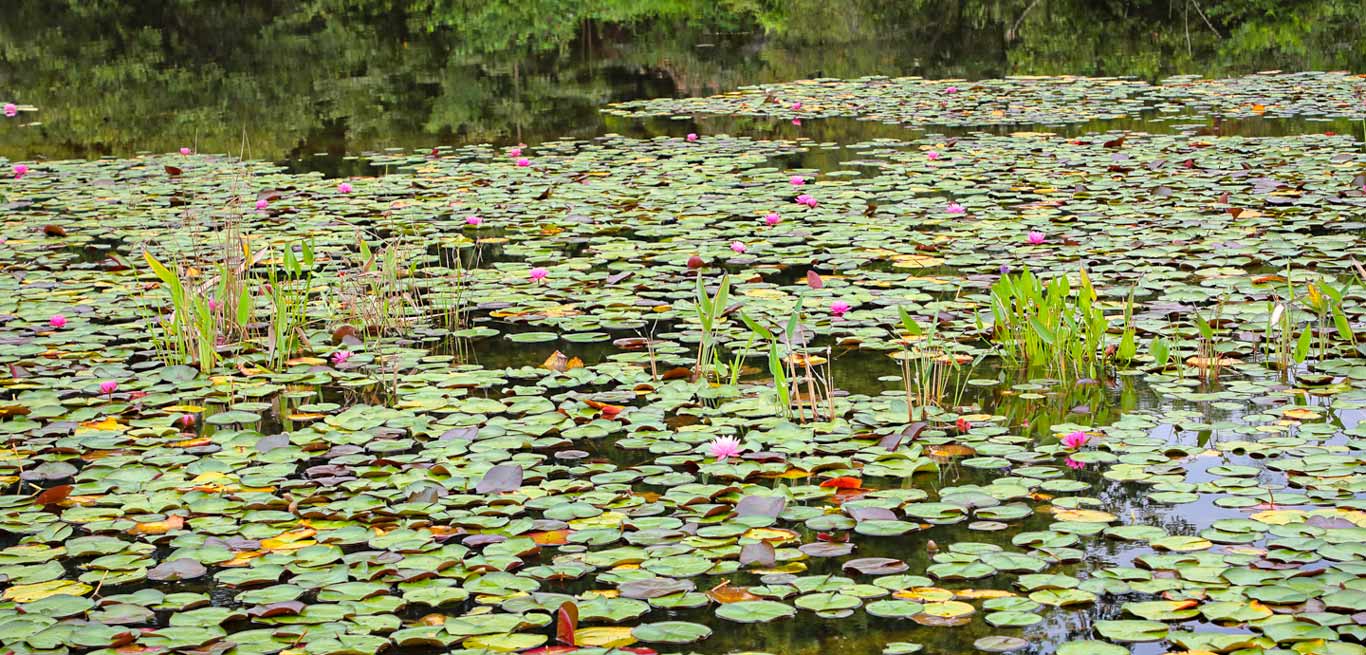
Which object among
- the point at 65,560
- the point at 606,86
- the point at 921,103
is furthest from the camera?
the point at 606,86

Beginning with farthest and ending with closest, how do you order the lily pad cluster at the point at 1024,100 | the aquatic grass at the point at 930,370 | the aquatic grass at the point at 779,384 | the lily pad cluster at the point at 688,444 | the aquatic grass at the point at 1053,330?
the lily pad cluster at the point at 1024,100 → the aquatic grass at the point at 1053,330 → the aquatic grass at the point at 930,370 → the aquatic grass at the point at 779,384 → the lily pad cluster at the point at 688,444

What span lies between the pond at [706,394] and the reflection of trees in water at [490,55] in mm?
1371

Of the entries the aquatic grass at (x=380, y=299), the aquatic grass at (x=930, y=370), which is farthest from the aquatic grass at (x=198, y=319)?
the aquatic grass at (x=930, y=370)

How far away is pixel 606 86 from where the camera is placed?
11516 millimetres

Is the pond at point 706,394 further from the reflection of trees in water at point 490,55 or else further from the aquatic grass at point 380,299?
the reflection of trees in water at point 490,55

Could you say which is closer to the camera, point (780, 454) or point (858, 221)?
point (780, 454)

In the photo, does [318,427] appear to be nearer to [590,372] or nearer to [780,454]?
[590,372]

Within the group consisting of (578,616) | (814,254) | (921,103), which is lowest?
(578,616)

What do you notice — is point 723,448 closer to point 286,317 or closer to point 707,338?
point 707,338

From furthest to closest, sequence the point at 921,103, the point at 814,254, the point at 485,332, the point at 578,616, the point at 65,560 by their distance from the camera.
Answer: the point at 921,103, the point at 814,254, the point at 485,332, the point at 65,560, the point at 578,616

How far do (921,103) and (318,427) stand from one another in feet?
21.5

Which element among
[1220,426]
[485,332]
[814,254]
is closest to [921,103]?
[814,254]

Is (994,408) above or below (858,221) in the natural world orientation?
below

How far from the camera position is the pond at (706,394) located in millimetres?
2539
